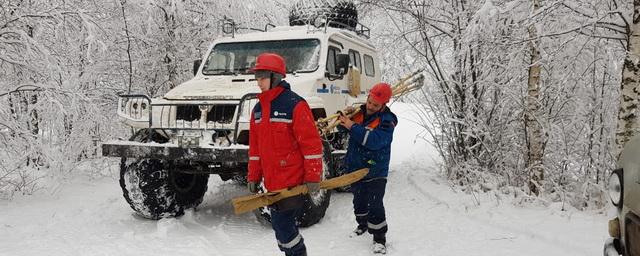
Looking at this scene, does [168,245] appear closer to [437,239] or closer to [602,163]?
[437,239]

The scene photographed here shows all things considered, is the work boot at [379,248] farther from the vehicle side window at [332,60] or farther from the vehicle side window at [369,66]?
the vehicle side window at [369,66]

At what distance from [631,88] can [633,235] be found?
8.59ft

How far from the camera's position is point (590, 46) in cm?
623

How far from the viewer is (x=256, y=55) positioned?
6.78 m

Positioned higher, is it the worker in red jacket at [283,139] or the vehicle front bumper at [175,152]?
the worker in red jacket at [283,139]

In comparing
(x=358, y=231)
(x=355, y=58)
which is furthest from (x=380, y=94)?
(x=355, y=58)

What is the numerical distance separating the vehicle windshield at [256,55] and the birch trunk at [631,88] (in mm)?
3392

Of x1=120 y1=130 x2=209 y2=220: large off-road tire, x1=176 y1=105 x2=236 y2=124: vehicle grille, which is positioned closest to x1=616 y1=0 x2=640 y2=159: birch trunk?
x1=176 y1=105 x2=236 y2=124: vehicle grille

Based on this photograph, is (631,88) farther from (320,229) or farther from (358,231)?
(320,229)

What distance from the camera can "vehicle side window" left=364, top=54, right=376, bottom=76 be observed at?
848 cm

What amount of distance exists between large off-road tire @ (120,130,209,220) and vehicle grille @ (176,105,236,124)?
20.7 inches

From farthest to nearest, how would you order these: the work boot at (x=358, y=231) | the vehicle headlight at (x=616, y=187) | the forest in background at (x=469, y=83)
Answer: the forest in background at (x=469, y=83) → the work boot at (x=358, y=231) → the vehicle headlight at (x=616, y=187)

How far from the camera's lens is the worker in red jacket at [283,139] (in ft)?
11.6

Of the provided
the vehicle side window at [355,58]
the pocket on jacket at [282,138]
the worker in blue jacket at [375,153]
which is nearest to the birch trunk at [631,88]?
the worker in blue jacket at [375,153]
